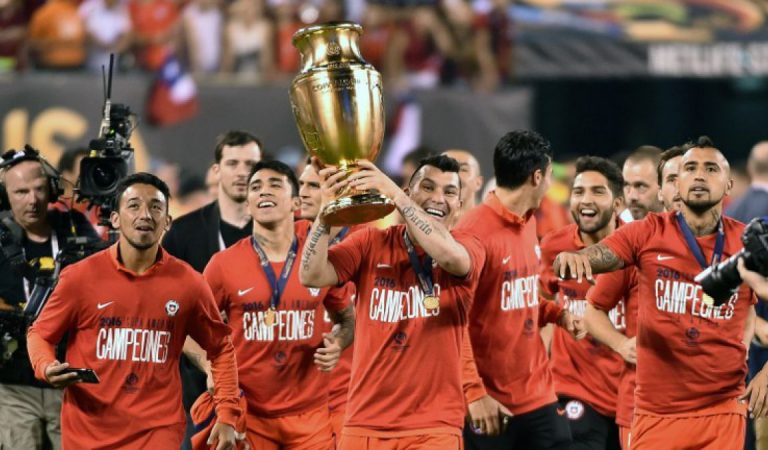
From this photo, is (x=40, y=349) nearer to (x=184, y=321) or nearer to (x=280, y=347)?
(x=184, y=321)

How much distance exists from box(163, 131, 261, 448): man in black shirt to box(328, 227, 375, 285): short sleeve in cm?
211

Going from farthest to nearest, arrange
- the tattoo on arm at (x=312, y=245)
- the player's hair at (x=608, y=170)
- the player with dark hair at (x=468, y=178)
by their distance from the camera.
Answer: the player with dark hair at (x=468, y=178) < the player's hair at (x=608, y=170) < the tattoo on arm at (x=312, y=245)

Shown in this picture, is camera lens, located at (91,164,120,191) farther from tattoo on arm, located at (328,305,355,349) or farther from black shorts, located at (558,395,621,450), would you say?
black shorts, located at (558,395,621,450)

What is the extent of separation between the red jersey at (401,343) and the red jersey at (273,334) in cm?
102

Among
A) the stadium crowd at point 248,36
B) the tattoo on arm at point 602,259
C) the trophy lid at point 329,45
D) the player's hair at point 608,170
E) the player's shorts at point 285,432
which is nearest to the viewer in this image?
the trophy lid at point 329,45

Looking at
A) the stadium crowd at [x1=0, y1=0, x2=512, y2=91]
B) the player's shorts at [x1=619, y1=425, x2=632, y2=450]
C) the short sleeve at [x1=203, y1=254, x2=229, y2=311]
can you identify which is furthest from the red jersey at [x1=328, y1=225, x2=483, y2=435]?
the stadium crowd at [x1=0, y1=0, x2=512, y2=91]

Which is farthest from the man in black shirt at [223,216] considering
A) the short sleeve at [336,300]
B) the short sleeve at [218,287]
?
the short sleeve at [336,300]

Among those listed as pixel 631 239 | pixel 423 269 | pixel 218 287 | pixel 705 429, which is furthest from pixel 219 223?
pixel 705 429

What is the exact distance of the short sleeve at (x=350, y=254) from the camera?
6.71 meters

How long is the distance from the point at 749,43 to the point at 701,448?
8.68 meters

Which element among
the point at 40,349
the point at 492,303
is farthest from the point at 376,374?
the point at 40,349

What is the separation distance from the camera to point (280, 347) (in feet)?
25.5

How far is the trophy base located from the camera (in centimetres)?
613

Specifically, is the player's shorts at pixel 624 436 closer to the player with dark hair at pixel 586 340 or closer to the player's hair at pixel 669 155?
the player with dark hair at pixel 586 340
